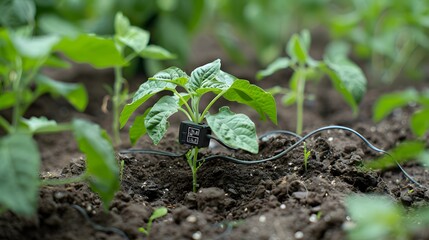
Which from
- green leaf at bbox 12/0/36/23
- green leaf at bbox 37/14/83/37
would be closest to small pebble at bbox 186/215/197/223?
green leaf at bbox 12/0/36/23

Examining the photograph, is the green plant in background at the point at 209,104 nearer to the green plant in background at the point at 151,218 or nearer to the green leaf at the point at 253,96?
the green leaf at the point at 253,96

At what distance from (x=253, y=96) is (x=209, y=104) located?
0.12 m

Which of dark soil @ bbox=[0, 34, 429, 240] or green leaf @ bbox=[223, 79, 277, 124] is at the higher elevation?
green leaf @ bbox=[223, 79, 277, 124]

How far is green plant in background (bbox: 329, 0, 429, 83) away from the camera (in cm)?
312

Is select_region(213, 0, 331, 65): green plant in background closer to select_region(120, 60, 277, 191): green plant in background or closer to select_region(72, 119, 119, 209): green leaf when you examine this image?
select_region(120, 60, 277, 191): green plant in background

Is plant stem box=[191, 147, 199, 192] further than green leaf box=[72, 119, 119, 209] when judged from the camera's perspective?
Yes

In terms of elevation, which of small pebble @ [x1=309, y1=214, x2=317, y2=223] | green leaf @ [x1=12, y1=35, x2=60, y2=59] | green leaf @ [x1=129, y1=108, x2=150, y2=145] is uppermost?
green leaf @ [x1=12, y1=35, x2=60, y2=59]

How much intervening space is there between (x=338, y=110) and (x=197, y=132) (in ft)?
5.42

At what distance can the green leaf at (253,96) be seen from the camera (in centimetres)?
151

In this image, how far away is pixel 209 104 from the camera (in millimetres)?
1527

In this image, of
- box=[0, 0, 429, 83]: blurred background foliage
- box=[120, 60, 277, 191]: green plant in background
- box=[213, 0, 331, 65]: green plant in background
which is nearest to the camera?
box=[120, 60, 277, 191]: green plant in background

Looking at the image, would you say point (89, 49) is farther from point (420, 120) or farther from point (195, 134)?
point (420, 120)

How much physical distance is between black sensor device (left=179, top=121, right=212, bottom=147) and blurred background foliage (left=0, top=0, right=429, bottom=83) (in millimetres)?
1012

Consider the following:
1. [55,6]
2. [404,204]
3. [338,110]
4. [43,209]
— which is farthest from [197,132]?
[338,110]
